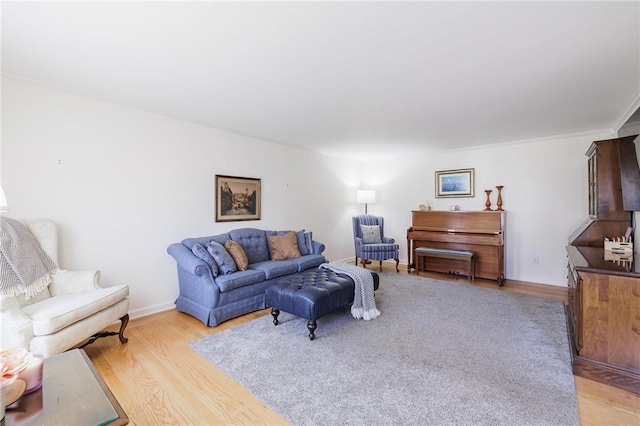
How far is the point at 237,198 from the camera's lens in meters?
4.29

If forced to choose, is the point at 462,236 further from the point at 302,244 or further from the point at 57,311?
the point at 57,311

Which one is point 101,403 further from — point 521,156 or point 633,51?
point 521,156

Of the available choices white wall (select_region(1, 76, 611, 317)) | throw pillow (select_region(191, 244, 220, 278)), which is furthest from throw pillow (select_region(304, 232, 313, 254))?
throw pillow (select_region(191, 244, 220, 278))

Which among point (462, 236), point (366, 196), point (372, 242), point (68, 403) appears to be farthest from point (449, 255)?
point (68, 403)

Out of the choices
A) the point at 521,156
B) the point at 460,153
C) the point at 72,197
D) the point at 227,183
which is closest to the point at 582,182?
the point at 521,156

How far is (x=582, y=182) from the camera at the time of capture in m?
4.25

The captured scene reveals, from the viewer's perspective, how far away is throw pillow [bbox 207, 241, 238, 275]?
326 cm

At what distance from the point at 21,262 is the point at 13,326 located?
1.97 ft

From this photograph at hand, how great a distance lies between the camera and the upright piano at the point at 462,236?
15.2ft

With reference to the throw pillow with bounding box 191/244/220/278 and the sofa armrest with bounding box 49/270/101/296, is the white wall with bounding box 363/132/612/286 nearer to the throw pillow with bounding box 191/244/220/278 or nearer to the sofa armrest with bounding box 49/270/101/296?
the throw pillow with bounding box 191/244/220/278

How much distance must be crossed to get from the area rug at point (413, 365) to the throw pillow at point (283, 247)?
1.09m

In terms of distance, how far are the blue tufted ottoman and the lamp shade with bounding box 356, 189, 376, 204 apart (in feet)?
10.6

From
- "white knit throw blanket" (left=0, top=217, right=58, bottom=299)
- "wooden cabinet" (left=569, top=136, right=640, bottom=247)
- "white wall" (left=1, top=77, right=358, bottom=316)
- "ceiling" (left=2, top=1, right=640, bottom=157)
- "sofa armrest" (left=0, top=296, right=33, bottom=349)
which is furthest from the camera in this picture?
"wooden cabinet" (left=569, top=136, right=640, bottom=247)

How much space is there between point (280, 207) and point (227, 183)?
1.13 m
